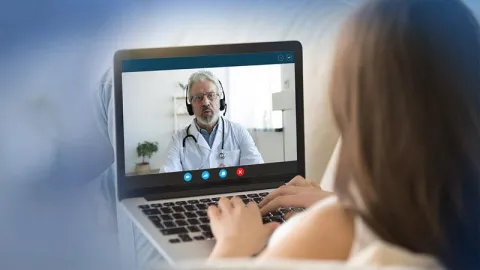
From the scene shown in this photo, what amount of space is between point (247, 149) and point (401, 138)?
0.91ft

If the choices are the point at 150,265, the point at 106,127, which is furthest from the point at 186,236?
the point at 106,127

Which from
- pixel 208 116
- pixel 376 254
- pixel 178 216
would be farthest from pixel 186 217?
pixel 376 254

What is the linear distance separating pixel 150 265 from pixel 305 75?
29cm

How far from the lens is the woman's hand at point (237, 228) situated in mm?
519

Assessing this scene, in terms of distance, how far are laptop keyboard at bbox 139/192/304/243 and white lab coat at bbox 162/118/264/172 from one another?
4 cm

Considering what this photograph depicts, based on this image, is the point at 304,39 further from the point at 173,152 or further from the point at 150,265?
the point at 150,265

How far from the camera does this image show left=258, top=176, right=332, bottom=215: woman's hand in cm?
63

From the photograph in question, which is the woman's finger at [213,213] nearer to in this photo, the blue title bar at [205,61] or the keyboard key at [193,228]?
the keyboard key at [193,228]

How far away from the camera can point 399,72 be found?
0.42 meters

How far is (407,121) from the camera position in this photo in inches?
16.7

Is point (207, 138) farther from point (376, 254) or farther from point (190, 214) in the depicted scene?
point (376, 254)

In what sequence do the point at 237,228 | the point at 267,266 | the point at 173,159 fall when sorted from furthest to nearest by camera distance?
the point at 173,159
the point at 237,228
the point at 267,266

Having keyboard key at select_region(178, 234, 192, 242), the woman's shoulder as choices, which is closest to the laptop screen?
keyboard key at select_region(178, 234, 192, 242)

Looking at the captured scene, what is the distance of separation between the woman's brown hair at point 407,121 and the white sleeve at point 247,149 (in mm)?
218
